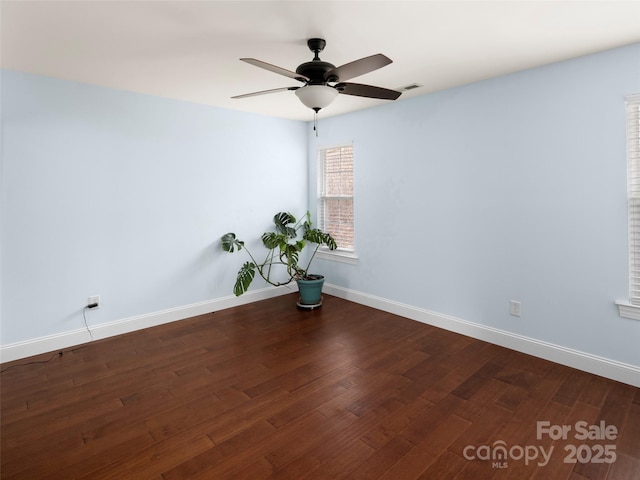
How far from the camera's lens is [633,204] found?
103 inches

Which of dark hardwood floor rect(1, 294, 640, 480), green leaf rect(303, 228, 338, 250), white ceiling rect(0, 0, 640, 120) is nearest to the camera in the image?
dark hardwood floor rect(1, 294, 640, 480)

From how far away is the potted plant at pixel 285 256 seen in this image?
14.7 feet

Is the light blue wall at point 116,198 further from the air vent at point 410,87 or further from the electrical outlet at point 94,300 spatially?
the air vent at point 410,87

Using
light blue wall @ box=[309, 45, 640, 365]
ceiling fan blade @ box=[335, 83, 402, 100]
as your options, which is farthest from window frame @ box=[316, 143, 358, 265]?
ceiling fan blade @ box=[335, 83, 402, 100]

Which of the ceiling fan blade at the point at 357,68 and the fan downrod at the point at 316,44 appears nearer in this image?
the ceiling fan blade at the point at 357,68

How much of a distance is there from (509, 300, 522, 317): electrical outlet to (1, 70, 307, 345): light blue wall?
319 cm

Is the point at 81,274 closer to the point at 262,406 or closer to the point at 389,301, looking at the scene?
the point at 262,406

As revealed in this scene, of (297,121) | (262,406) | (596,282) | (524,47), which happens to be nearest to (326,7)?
(524,47)

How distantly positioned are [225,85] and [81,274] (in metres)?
2.37

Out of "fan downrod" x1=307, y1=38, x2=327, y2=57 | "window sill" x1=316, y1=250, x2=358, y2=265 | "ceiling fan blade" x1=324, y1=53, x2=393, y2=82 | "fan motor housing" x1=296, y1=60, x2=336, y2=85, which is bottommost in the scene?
"window sill" x1=316, y1=250, x2=358, y2=265

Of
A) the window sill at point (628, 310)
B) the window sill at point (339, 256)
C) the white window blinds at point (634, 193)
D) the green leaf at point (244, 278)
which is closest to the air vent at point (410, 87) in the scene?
the white window blinds at point (634, 193)

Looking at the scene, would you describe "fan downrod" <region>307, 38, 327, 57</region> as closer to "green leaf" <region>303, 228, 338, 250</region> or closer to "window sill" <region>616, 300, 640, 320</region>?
"green leaf" <region>303, 228, 338, 250</region>

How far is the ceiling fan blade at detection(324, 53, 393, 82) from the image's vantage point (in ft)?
6.26

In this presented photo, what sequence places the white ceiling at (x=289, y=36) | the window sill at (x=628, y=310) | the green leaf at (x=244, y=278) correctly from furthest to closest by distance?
the green leaf at (x=244, y=278), the window sill at (x=628, y=310), the white ceiling at (x=289, y=36)
